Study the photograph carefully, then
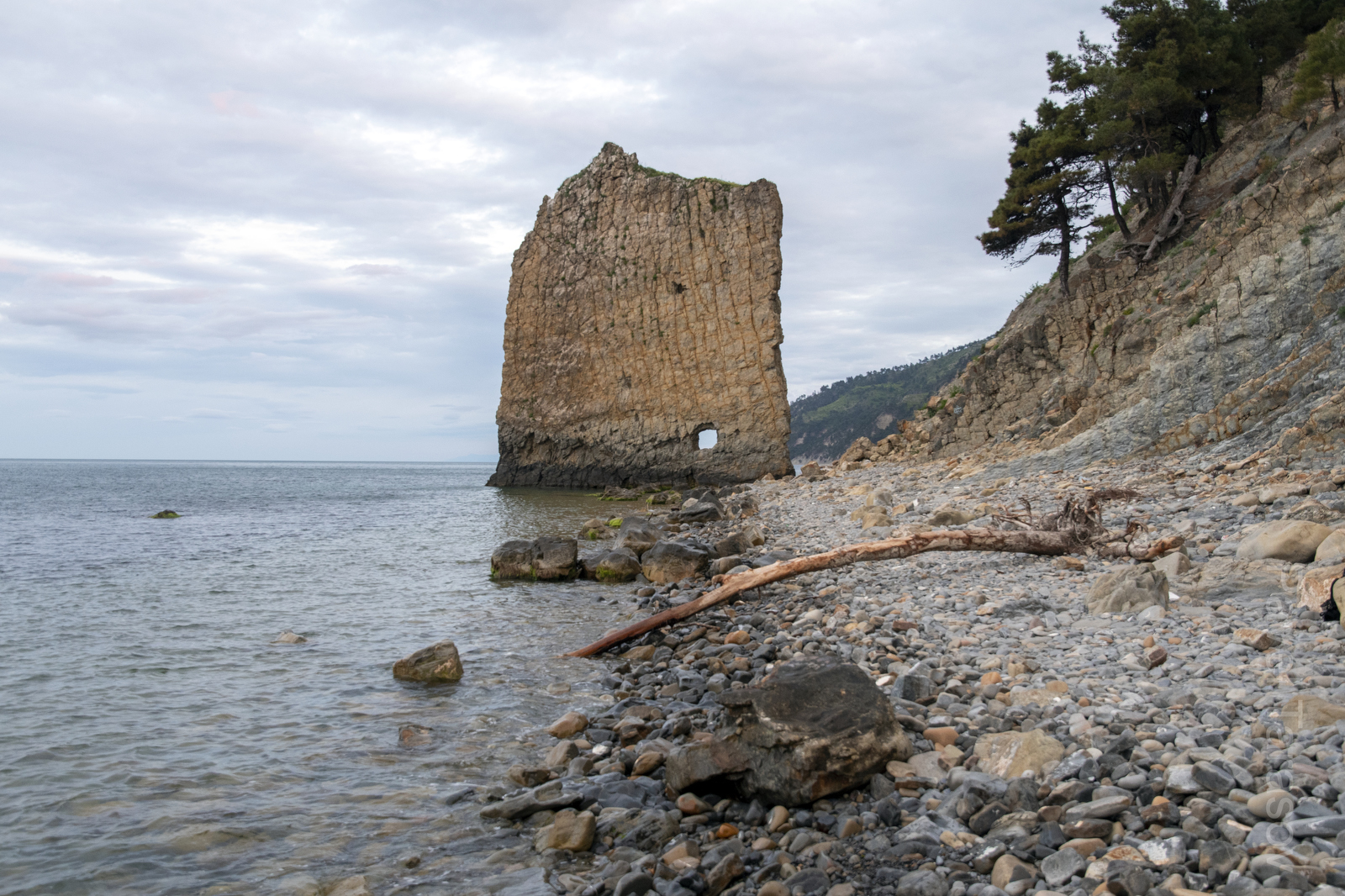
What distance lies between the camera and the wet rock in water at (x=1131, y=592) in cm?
624

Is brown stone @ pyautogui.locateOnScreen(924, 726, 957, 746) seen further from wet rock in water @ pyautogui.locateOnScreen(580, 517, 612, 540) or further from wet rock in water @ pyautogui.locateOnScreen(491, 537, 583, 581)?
wet rock in water @ pyautogui.locateOnScreen(580, 517, 612, 540)

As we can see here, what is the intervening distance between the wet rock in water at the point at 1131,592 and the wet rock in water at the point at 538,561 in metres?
9.87

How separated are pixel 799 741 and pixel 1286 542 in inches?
203

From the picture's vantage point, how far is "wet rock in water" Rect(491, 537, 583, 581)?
570 inches

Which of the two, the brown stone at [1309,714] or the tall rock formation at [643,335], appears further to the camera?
the tall rock formation at [643,335]

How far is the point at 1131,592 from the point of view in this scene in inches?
249

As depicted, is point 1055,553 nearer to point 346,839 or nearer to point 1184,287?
point 346,839

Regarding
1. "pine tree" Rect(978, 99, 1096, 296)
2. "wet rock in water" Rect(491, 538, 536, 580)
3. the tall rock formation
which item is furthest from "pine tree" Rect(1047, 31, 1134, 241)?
"wet rock in water" Rect(491, 538, 536, 580)

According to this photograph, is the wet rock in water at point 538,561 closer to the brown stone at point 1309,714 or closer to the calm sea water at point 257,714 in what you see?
the calm sea water at point 257,714

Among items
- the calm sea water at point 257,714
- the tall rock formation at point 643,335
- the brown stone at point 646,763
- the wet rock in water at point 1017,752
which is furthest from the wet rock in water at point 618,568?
the tall rock formation at point 643,335

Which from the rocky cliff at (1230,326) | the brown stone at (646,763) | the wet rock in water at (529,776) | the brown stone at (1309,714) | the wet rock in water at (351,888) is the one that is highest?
the rocky cliff at (1230,326)

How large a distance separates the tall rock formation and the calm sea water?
26.3 m

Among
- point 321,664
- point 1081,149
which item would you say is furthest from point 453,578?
point 1081,149

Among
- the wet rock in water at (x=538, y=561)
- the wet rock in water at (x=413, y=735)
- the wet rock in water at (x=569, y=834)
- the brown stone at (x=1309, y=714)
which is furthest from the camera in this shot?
the wet rock in water at (x=538, y=561)
